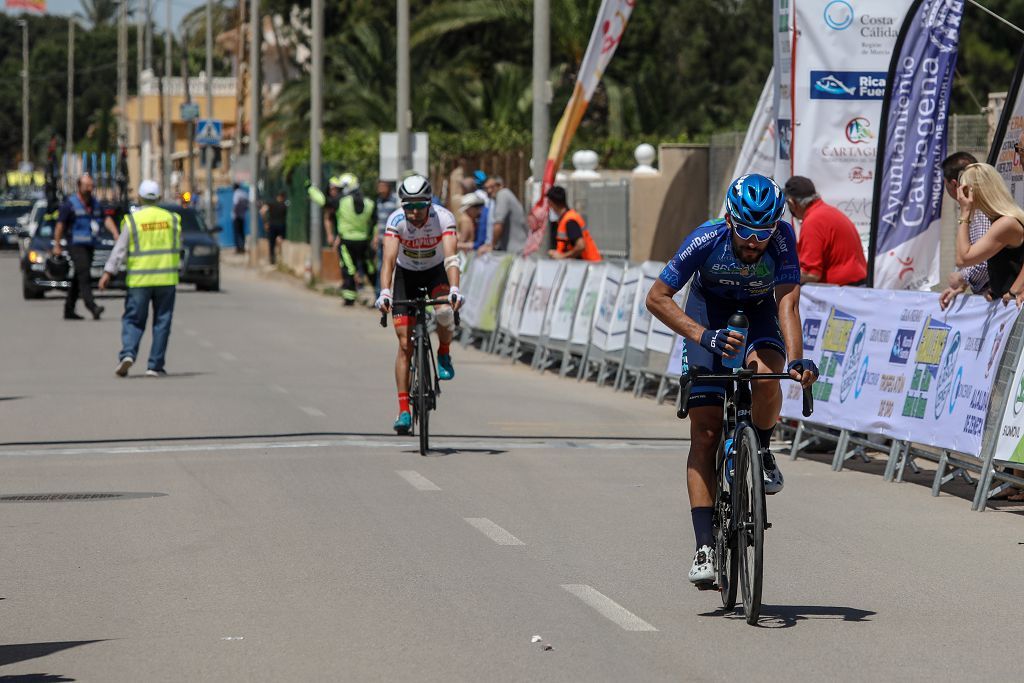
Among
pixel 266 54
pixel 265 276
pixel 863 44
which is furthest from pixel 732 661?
pixel 266 54

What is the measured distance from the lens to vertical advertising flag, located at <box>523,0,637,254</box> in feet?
75.0

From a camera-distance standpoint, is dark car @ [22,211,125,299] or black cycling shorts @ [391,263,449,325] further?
dark car @ [22,211,125,299]

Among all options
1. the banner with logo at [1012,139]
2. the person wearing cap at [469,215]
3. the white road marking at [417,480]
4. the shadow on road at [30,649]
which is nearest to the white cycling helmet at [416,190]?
the white road marking at [417,480]

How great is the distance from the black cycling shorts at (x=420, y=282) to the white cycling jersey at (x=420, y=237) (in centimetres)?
6

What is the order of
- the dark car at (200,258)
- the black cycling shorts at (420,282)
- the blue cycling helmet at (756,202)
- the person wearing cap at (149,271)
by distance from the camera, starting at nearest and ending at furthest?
1. the blue cycling helmet at (756,202)
2. the black cycling shorts at (420,282)
3. the person wearing cap at (149,271)
4. the dark car at (200,258)

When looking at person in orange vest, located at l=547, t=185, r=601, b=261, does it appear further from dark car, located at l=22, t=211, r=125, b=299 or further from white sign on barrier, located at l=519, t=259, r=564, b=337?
dark car, located at l=22, t=211, r=125, b=299

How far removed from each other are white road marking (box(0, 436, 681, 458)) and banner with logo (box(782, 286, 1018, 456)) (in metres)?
1.41

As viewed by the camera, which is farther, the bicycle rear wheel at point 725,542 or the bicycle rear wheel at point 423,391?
the bicycle rear wheel at point 423,391

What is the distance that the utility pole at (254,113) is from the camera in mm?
48656

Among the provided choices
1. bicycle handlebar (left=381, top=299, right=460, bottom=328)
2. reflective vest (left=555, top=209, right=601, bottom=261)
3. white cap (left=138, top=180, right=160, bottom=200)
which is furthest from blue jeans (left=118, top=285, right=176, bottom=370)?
bicycle handlebar (left=381, top=299, right=460, bottom=328)

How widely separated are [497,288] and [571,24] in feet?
78.0

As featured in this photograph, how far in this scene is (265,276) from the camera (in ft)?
152

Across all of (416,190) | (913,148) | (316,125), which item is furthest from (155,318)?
(316,125)

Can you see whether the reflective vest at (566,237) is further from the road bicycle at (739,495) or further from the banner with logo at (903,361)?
the road bicycle at (739,495)
